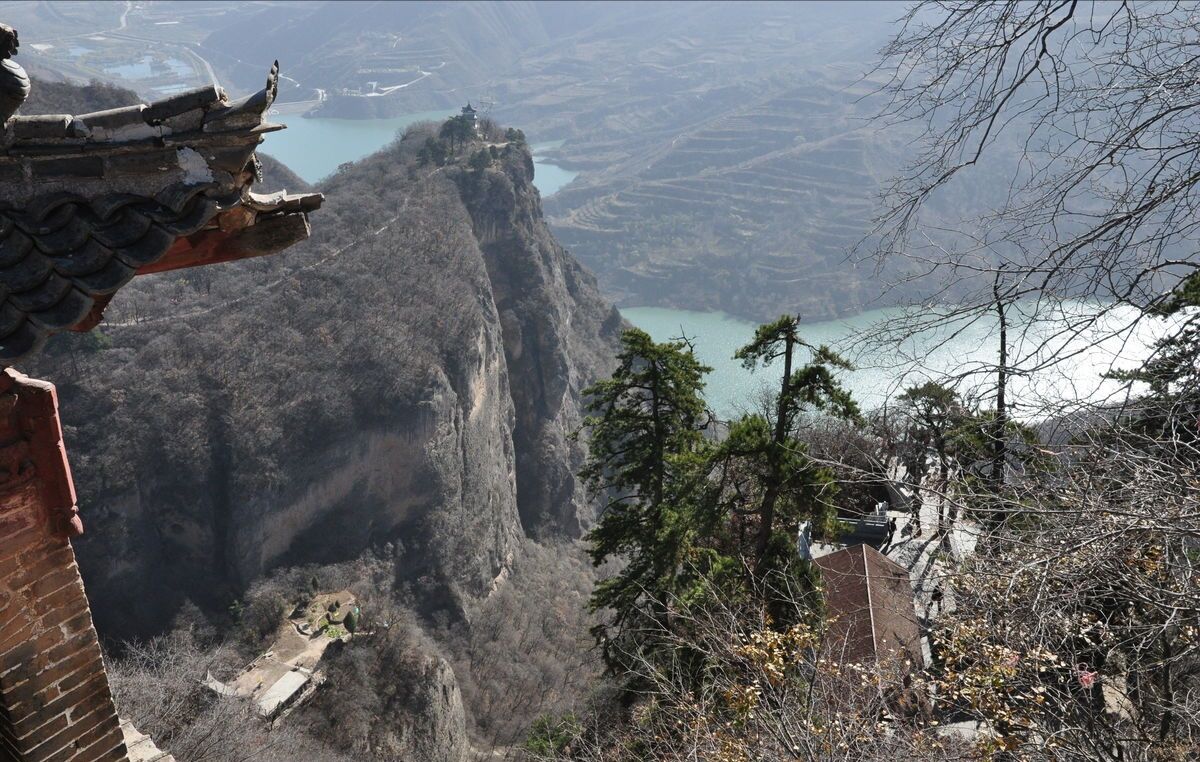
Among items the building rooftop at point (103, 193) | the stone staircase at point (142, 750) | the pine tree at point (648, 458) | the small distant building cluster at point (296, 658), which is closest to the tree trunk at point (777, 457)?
the pine tree at point (648, 458)

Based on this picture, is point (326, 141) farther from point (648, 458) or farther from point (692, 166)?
point (648, 458)

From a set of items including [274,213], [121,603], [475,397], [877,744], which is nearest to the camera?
[274,213]

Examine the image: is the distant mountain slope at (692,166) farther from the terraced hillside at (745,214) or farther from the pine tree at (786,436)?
the pine tree at (786,436)

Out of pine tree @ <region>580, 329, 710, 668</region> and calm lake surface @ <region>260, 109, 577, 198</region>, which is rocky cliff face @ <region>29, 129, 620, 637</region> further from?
calm lake surface @ <region>260, 109, 577, 198</region>

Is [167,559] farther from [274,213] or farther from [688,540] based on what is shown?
[274,213]

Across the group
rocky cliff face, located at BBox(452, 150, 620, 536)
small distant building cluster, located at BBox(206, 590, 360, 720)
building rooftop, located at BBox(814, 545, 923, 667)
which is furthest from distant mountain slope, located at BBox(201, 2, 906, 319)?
building rooftop, located at BBox(814, 545, 923, 667)

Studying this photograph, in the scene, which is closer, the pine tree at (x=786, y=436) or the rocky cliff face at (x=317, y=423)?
the pine tree at (x=786, y=436)

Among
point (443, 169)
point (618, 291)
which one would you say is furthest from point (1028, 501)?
point (618, 291)

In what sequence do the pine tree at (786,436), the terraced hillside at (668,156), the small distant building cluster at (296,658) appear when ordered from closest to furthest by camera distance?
the pine tree at (786,436) → the small distant building cluster at (296,658) → the terraced hillside at (668,156)
